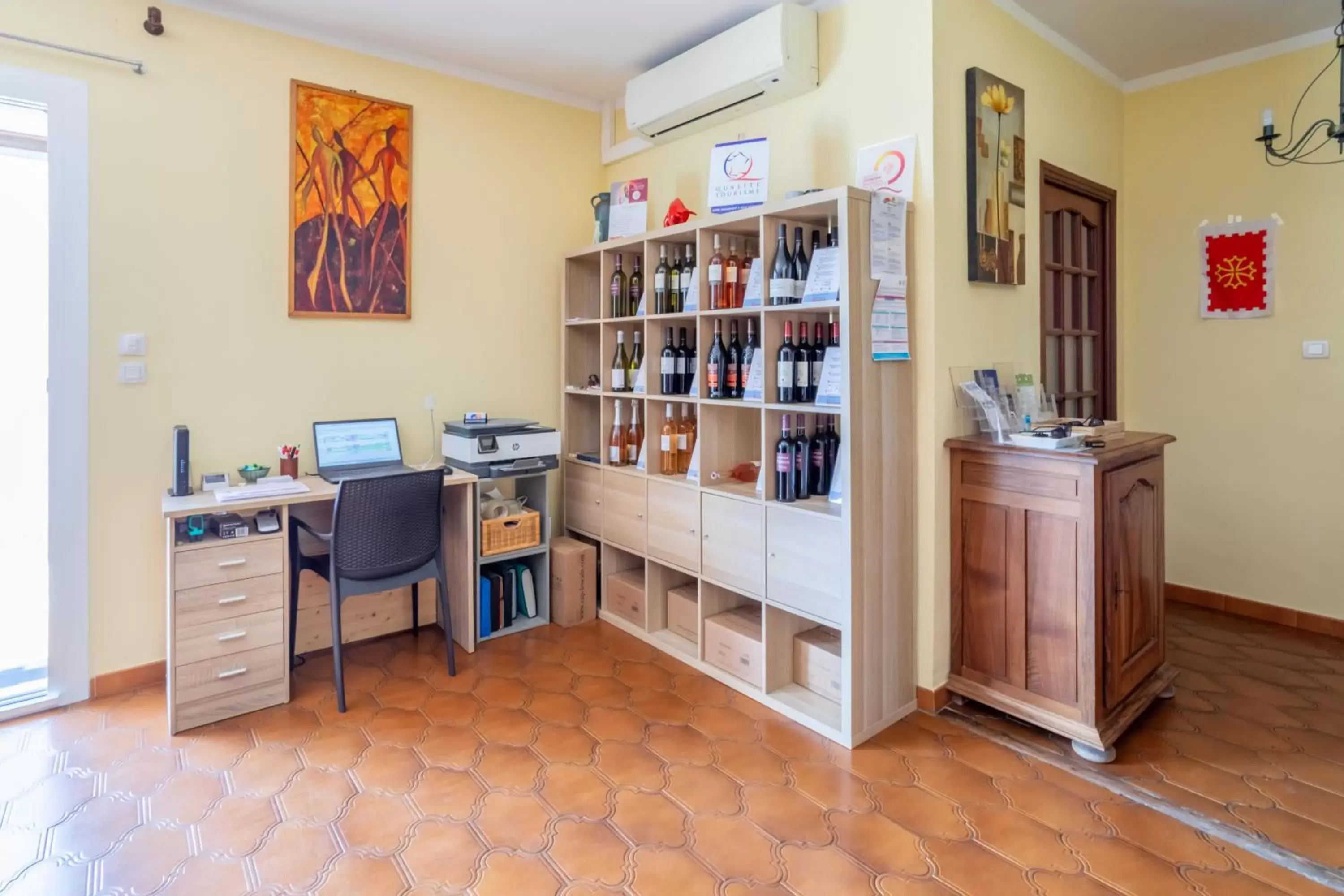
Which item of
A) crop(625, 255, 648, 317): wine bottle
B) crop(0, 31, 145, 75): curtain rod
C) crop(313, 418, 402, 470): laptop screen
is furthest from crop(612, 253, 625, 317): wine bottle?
crop(0, 31, 145, 75): curtain rod

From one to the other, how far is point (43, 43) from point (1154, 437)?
428 cm

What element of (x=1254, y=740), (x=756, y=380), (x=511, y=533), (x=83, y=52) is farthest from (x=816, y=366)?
(x=83, y=52)

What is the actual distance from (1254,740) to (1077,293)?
2099 mm

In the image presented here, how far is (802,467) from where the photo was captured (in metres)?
2.74

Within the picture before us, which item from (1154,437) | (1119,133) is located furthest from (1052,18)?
(1154,437)

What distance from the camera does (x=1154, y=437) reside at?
9.02 feet

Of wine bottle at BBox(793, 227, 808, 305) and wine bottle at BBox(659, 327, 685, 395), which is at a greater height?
wine bottle at BBox(793, 227, 808, 305)

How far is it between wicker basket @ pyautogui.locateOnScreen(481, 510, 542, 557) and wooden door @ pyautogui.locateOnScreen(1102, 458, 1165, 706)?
2.36 metres

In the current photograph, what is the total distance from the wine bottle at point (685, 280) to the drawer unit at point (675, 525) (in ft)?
2.56

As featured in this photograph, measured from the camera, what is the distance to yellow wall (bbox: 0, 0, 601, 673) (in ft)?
9.20

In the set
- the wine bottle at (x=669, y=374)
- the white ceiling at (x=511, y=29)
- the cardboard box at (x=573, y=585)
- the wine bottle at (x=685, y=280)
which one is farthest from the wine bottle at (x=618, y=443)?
the white ceiling at (x=511, y=29)

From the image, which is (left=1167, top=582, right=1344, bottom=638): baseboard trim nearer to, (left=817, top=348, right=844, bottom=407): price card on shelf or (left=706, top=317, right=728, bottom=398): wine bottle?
(left=817, top=348, right=844, bottom=407): price card on shelf

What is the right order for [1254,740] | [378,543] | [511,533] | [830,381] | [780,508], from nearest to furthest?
[1254,740]
[830,381]
[780,508]
[378,543]
[511,533]

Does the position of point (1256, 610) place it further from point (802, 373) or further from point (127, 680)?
point (127, 680)
